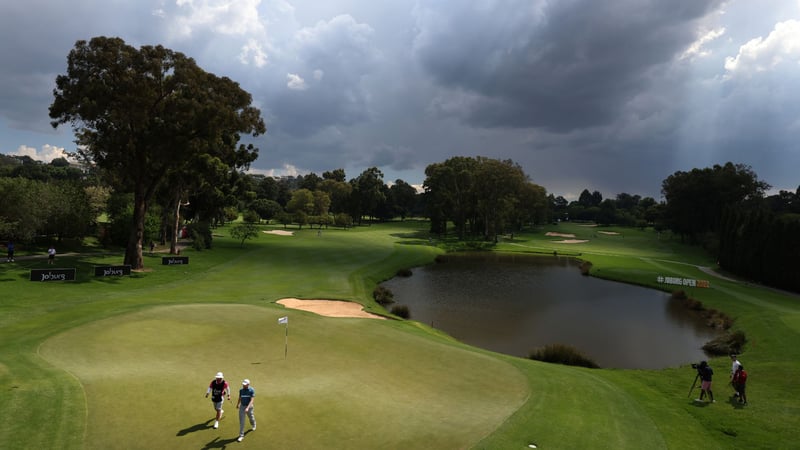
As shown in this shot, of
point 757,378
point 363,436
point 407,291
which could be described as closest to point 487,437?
point 363,436

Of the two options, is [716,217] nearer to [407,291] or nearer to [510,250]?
[510,250]

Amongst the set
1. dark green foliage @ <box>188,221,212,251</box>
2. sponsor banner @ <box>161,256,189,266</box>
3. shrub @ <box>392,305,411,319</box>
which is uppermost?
dark green foliage @ <box>188,221,212,251</box>

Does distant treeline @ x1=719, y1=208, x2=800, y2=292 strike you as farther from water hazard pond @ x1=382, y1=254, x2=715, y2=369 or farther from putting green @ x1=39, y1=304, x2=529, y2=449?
putting green @ x1=39, y1=304, x2=529, y2=449

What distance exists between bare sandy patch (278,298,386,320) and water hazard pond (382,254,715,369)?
567 cm

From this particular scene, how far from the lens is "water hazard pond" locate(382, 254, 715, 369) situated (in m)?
29.1

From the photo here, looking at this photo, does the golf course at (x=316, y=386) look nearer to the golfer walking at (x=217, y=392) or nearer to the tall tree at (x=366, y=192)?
the golfer walking at (x=217, y=392)

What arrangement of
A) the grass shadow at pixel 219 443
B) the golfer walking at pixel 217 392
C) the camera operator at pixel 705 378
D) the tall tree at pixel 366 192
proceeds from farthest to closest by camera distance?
1. the tall tree at pixel 366 192
2. the camera operator at pixel 705 378
3. the golfer walking at pixel 217 392
4. the grass shadow at pixel 219 443

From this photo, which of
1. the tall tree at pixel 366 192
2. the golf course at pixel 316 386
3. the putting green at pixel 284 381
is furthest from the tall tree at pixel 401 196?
the putting green at pixel 284 381

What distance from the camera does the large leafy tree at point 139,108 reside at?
36.0 metres

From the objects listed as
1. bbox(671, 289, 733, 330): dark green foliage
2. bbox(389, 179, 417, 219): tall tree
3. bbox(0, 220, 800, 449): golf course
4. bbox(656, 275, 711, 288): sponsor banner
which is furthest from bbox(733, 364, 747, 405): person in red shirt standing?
bbox(389, 179, 417, 219): tall tree

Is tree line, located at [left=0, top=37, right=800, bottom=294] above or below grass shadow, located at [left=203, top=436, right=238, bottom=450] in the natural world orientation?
above

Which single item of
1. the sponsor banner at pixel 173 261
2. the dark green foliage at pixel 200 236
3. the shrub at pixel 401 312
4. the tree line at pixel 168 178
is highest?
the tree line at pixel 168 178

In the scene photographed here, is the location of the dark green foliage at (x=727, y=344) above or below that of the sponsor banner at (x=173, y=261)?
below

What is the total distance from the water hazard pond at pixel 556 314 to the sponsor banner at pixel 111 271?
81.6 feet
